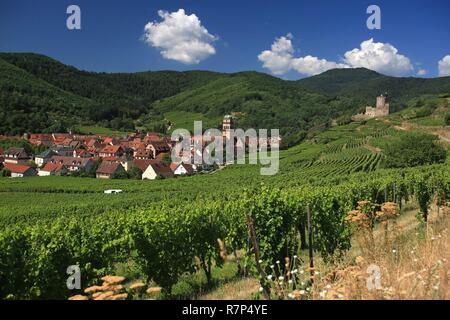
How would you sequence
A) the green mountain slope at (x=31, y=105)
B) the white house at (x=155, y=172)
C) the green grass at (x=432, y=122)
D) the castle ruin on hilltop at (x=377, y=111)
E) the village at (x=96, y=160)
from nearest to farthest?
the white house at (x=155, y=172) < the village at (x=96, y=160) < the green grass at (x=432, y=122) < the green mountain slope at (x=31, y=105) < the castle ruin on hilltop at (x=377, y=111)

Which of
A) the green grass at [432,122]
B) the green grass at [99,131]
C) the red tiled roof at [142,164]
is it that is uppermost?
the green grass at [99,131]

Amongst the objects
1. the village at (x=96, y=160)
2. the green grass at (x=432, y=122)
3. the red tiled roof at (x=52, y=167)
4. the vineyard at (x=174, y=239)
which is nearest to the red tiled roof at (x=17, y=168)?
the village at (x=96, y=160)

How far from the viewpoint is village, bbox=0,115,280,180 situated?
231 feet

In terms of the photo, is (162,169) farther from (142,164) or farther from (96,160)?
(96,160)

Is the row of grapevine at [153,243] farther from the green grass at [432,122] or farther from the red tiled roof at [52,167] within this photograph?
the green grass at [432,122]

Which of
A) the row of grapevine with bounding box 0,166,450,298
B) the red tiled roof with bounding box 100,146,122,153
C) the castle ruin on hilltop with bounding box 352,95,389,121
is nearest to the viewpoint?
the row of grapevine with bounding box 0,166,450,298

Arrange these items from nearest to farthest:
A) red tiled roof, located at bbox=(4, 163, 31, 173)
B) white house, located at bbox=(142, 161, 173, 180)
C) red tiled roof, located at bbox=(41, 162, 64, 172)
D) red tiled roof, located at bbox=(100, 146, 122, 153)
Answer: red tiled roof, located at bbox=(4, 163, 31, 173) < white house, located at bbox=(142, 161, 173, 180) < red tiled roof, located at bbox=(41, 162, 64, 172) < red tiled roof, located at bbox=(100, 146, 122, 153)

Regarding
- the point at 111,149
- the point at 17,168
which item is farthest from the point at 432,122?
the point at 17,168

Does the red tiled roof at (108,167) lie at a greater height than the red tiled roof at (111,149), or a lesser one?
lesser

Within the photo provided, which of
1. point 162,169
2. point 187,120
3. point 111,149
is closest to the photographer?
point 162,169

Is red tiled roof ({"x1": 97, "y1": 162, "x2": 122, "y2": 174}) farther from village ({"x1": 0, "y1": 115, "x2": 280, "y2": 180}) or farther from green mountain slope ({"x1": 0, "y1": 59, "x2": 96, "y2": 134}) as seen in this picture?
green mountain slope ({"x1": 0, "y1": 59, "x2": 96, "y2": 134})

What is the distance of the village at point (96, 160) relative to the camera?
231 feet

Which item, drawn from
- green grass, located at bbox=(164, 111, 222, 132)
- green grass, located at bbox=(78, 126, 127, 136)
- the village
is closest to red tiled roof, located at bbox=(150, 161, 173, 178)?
the village

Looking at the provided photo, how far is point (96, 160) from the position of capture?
78.9 m
